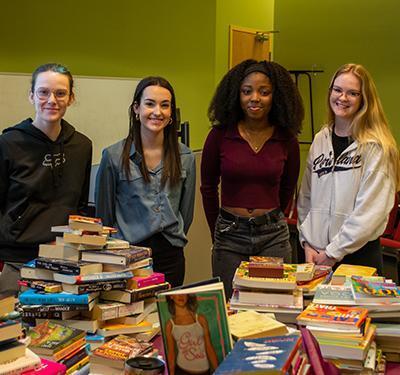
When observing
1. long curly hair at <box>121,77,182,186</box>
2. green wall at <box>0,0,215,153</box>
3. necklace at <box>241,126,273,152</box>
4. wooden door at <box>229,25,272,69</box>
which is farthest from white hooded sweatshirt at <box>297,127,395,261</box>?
wooden door at <box>229,25,272,69</box>

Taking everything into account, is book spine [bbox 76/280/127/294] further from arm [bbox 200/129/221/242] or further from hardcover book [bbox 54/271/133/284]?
arm [bbox 200/129/221/242]

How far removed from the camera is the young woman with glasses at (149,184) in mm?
2445

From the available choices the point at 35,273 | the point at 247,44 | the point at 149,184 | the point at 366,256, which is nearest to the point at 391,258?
the point at 366,256

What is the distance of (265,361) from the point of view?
4.03 feet

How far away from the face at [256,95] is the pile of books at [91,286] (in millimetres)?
997

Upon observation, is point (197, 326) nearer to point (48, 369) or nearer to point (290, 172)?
point (48, 369)

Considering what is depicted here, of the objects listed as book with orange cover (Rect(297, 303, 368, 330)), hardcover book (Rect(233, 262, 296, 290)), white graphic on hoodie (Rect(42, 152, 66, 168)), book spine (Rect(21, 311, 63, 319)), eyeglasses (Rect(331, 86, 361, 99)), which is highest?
eyeglasses (Rect(331, 86, 361, 99))

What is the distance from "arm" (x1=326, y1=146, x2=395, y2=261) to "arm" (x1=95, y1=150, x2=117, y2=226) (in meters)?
1.04

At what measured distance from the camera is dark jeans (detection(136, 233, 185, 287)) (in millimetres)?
2455

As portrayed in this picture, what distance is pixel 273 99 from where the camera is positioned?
267 centimetres

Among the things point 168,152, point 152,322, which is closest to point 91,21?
point 168,152

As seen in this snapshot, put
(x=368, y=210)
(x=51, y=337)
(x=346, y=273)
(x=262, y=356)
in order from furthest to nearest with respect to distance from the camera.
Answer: (x=368, y=210) < (x=346, y=273) < (x=51, y=337) < (x=262, y=356)

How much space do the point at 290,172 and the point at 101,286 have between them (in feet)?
4.27

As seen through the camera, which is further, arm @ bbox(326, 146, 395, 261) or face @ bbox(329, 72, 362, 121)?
face @ bbox(329, 72, 362, 121)
